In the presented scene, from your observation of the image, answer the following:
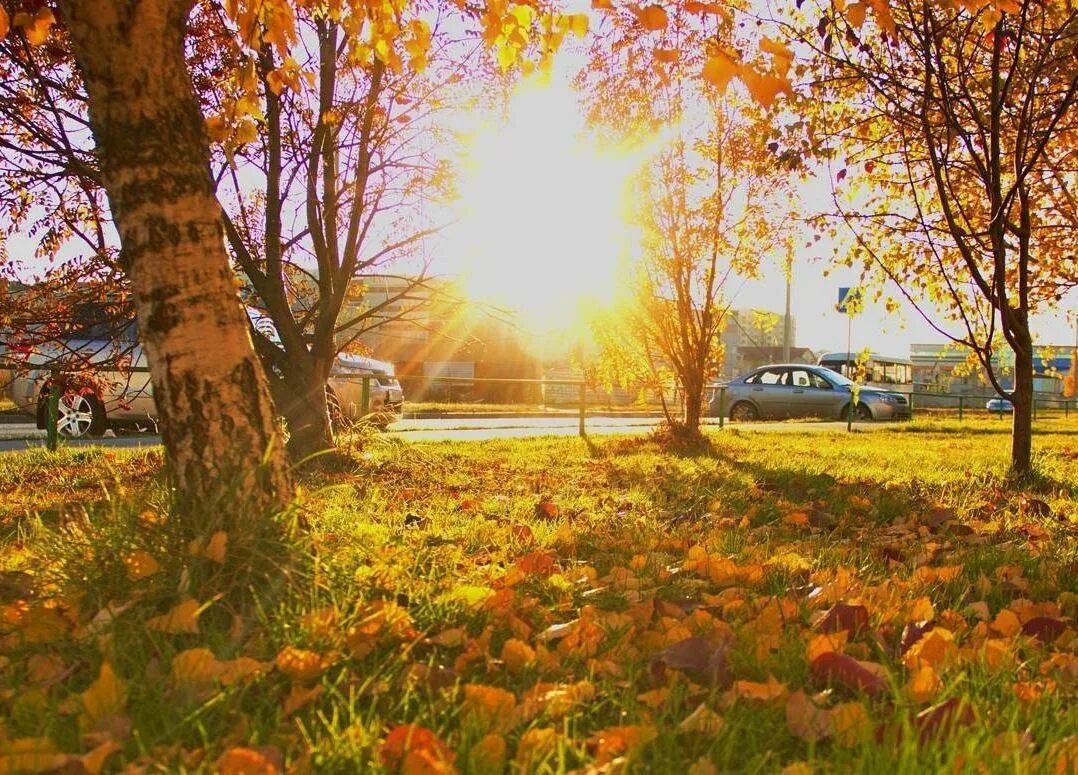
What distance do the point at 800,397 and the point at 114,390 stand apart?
18.2 meters

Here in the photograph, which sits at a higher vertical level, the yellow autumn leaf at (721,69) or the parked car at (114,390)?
the yellow autumn leaf at (721,69)

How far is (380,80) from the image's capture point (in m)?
6.70

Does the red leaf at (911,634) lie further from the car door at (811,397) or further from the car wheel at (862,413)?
the car door at (811,397)

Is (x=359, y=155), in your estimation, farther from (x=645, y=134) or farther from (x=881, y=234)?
(x=881, y=234)

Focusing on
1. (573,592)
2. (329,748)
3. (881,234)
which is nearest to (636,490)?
(573,592)

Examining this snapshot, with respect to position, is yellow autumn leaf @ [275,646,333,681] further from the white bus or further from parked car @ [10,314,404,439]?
the white bus

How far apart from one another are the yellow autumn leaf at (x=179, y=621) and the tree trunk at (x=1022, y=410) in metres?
6.61

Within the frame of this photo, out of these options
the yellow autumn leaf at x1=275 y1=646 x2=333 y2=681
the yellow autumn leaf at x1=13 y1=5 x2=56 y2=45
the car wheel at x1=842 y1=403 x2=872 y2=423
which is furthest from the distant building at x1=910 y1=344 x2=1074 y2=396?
the yellow autumn leaf at x1=13 y1=5 x2=56 y2=45

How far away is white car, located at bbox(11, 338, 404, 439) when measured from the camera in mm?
6520

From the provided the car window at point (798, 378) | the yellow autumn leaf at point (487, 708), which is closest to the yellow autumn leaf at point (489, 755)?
the yellow autumn leaf at point (487, 708)

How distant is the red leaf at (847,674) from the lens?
71.0 inches

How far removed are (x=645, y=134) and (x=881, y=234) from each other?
345 cm

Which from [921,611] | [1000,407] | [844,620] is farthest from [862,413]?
[844,620]

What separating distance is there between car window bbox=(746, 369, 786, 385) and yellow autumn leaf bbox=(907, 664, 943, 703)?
2086 centimetres
